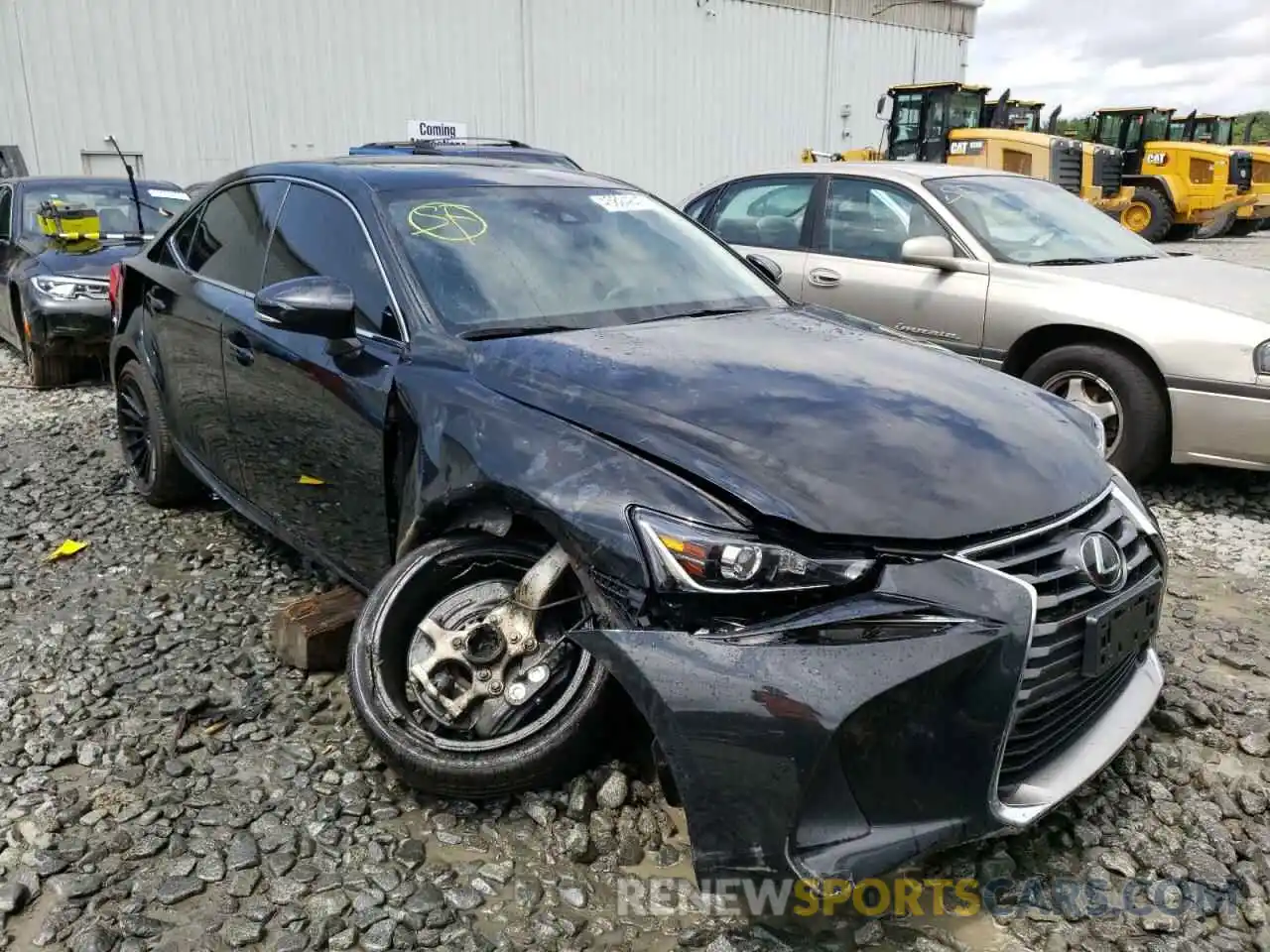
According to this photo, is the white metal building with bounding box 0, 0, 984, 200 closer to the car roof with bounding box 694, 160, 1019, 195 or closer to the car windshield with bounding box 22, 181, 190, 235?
the car windshield with bounding box 22, 181, 190, 235

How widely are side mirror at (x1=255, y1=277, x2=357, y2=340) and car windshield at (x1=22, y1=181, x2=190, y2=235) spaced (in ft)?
20.1

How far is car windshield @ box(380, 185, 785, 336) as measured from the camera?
2918 mm

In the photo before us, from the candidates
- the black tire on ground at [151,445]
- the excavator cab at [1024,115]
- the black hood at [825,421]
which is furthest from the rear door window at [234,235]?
the excavator cab at [1024,115]

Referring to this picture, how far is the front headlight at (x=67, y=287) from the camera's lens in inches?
280

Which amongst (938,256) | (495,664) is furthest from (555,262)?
(938,256)

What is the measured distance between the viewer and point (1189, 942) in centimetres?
209

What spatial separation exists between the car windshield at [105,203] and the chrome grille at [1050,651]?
7.89m

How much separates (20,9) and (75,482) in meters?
12.5

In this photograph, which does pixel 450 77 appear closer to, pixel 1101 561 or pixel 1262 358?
pixel 1262 358

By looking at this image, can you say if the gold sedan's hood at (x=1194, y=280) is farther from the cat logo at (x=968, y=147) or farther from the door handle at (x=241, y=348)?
the cat logo at (x=968, y=147)

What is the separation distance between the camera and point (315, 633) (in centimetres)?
311

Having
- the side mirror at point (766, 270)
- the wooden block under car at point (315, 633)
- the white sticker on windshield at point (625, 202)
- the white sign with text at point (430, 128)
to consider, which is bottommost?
the wooden block under car at point (315, 633)

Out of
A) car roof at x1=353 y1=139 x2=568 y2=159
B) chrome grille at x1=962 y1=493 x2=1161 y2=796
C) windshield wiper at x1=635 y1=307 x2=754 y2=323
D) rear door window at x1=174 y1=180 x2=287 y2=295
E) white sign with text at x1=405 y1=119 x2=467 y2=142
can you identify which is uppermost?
white sign with text at x1=405 y1=119 x2=467 y2=142

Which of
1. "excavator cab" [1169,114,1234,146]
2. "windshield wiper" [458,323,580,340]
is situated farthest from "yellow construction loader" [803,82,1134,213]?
"windshield wiper" [458,323,580,340]
